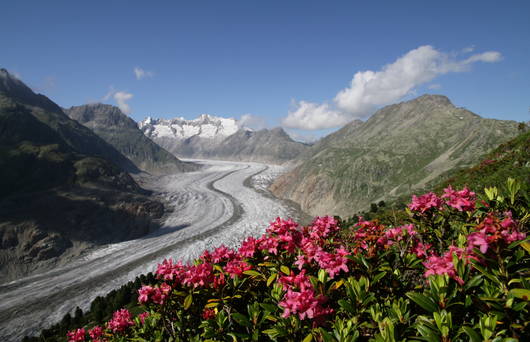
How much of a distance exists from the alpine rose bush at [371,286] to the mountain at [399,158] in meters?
27.9

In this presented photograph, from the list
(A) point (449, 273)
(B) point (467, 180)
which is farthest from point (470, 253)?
(B) point (467, 180)

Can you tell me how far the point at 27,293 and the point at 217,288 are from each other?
35.5 m

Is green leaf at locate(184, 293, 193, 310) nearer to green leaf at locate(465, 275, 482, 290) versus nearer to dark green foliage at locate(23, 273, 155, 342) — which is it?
green leaf at locate(465, 275, 482, 290)

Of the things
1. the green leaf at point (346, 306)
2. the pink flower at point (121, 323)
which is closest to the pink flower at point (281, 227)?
the green leaf at point (346, 306)

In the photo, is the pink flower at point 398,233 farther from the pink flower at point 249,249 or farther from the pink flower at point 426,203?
the pink flower at point 249,249

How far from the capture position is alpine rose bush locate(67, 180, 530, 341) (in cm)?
212

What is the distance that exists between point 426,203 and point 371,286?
5.08ft

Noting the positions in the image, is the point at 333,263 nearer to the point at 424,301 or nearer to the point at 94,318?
the point at 424,301

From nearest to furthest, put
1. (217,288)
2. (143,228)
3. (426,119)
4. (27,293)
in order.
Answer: (217,288)
(27,293)
(143,228)
(426,119)

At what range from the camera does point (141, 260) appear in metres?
32.7

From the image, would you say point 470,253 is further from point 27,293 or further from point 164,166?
point 164,166

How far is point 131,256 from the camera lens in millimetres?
34375

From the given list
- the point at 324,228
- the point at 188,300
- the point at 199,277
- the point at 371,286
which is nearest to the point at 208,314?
the point at 188,300

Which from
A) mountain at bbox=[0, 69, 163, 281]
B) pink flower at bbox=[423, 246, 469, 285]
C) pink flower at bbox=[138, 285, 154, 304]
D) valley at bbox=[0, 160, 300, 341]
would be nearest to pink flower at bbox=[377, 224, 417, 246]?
pink flower at bbox=[423, 246, 469, 285]
